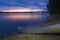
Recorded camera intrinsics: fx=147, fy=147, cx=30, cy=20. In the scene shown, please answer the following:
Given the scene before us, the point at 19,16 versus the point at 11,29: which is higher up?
the point at 19,16

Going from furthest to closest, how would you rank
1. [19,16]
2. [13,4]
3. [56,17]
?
[56,17] < [13,4] < [19,16]

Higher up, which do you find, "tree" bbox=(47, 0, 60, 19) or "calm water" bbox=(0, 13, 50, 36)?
"tree" bbox=(47, 0, 60, 19)

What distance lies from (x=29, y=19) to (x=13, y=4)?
0.63 m

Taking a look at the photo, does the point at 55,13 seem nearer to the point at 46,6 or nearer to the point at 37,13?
the point at 46,6

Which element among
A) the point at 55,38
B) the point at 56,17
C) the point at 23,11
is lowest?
the point at 55,38

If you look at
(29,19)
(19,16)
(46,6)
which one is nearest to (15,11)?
(19,16)

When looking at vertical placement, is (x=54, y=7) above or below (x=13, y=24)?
above

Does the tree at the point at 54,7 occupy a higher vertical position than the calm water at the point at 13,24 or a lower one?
higher

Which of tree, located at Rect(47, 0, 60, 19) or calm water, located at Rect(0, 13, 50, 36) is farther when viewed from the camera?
tree, located at Rect(47, 0, 60, 19)

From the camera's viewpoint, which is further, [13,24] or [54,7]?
[54,7]

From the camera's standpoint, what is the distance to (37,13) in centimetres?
403

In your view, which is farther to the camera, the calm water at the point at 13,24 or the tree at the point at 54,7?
the tree at the point at 54,7

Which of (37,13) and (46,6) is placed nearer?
(37,13)

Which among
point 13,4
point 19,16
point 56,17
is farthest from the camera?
point 56,17
